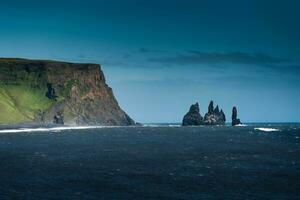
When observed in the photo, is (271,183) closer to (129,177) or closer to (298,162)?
(129,177)

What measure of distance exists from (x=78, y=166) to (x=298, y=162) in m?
43.8

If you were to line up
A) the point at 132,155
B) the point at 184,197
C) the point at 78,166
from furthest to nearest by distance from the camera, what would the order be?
the point at 132,155
the point at 78,166
the point at 184,197

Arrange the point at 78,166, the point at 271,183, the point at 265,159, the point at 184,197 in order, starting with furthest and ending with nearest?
the point at 265,159
the point at 78,166
the point at 271,183
the point at 184,197

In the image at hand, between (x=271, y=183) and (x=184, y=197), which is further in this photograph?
(x=271, y=183)

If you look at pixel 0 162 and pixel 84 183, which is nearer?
pixel 84 183

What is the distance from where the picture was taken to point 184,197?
60.5 meters

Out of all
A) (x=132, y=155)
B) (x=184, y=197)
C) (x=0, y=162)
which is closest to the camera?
(x=184, y=197)

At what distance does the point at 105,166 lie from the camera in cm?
9225

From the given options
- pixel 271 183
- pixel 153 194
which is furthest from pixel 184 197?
pixel 271 183

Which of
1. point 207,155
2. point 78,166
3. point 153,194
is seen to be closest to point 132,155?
point 207,155

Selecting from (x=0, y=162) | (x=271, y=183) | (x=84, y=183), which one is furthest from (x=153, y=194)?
(x=0, y=162)

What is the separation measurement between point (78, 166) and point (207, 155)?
119 ft

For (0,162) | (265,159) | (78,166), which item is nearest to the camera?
(78,166)

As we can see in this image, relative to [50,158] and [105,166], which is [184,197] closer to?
[105,166]
